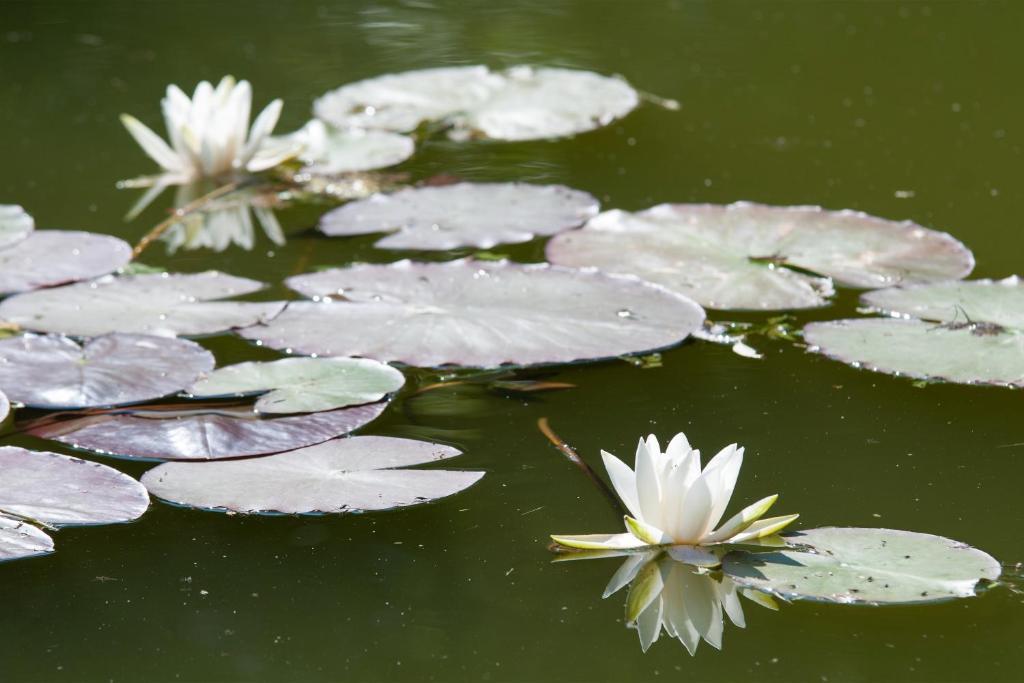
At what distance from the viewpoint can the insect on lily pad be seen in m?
1.73

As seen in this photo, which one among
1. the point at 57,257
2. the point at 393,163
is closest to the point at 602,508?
the point at 57,257

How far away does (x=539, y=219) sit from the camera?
94.0 inches

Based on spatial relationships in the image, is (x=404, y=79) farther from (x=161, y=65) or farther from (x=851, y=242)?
(x=851, y=242)

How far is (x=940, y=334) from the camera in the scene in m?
1.83

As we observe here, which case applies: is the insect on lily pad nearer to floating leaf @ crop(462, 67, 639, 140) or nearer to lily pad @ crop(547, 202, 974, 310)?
lily pad @ crop(547, 202, 974, 310)

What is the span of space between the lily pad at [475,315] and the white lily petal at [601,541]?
1.52 ft

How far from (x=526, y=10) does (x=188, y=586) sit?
3.28 metres

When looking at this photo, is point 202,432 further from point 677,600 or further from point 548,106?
point 548,106

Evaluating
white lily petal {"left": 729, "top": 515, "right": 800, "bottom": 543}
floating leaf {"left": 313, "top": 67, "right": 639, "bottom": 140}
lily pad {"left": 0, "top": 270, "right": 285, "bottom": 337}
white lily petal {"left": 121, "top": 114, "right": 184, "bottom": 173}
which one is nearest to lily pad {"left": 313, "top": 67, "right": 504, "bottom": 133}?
floating leaf {"left": 313, "top": 67, "right": 639, "bottom": 140}

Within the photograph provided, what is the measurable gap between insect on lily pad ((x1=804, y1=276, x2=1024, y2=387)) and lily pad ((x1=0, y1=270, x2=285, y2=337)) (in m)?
0.89

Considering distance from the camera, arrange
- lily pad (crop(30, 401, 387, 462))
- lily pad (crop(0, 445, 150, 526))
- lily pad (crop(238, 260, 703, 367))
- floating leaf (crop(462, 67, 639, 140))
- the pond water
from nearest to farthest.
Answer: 1. the pond water
2. lily pad (crop(0, 445, 150, 526))
3. lily pad (crop(30, 401, 387, 462))
4. lily pad (crop(238, 260, 703, 367))
5. floating leaf (crop(462, 67, 639, 140))

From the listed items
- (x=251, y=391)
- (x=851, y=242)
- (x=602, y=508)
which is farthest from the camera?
(x=851, y=242)

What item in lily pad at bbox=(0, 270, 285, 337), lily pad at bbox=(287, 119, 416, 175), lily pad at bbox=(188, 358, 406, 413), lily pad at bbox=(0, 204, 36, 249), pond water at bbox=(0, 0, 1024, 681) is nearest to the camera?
pond water at bbox=(0, 0, 1024, 681)

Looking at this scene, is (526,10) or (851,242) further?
(526,10)
